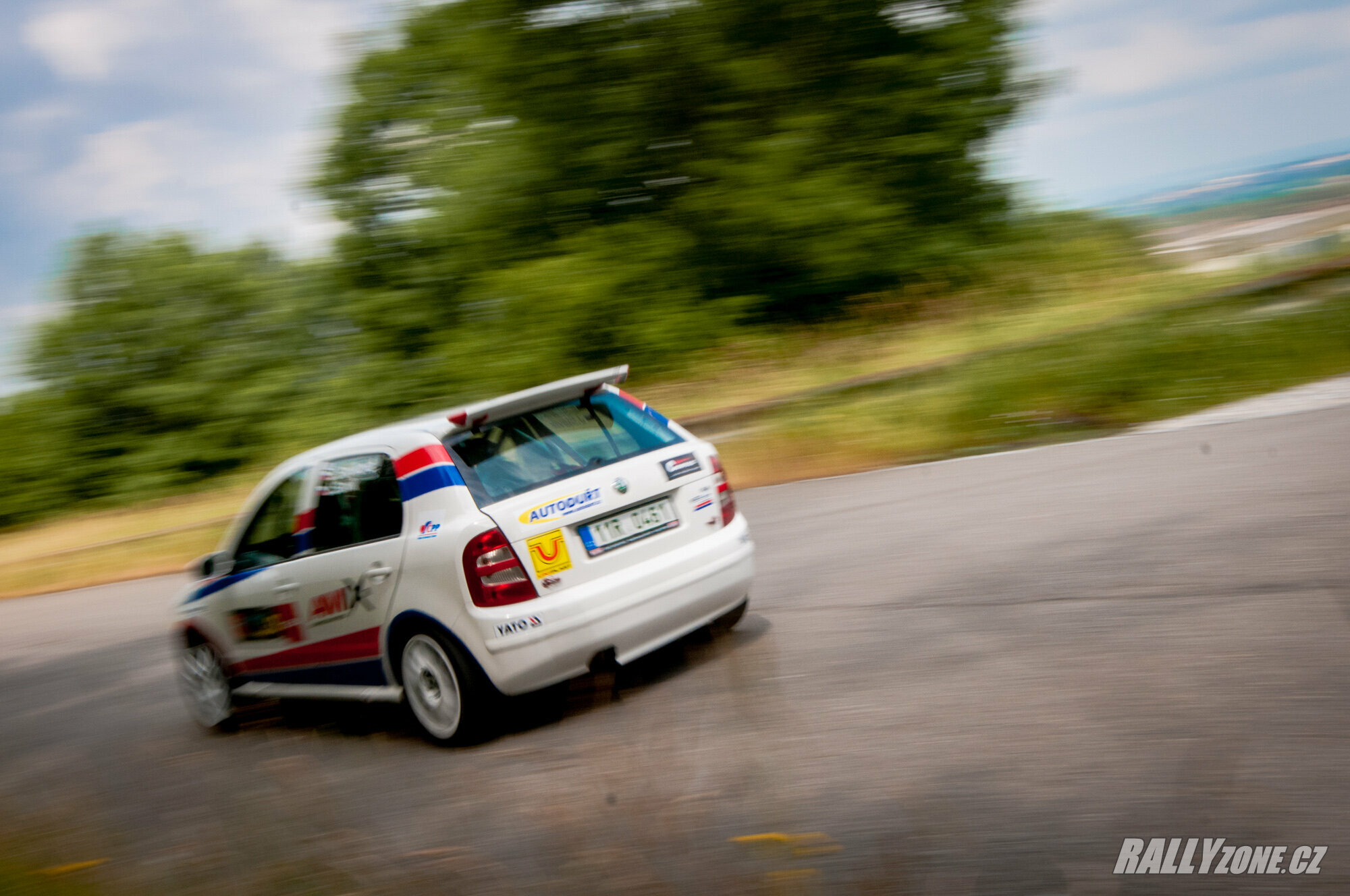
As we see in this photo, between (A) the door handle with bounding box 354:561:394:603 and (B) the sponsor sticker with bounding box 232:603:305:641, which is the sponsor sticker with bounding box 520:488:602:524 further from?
(B) the sponsor sticker with bounding box 232:603:305:641

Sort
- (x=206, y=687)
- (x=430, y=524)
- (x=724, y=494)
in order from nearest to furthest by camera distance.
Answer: (x=430, y=524) < (x=724, y=494) < (x=206, y=687)

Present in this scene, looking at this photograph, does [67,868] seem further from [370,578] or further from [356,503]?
[356,503]

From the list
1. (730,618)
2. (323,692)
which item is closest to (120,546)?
(323,692)

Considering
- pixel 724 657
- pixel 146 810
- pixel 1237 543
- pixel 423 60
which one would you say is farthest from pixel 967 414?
pixel 423 60

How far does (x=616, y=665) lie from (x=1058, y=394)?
8.12 m

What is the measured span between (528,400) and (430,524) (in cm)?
75

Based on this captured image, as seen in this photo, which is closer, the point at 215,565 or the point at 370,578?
the point at 370,578

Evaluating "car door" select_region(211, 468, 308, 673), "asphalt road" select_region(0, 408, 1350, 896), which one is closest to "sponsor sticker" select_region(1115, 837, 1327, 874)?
"asphalt road" select_region(0, 408, 1350, 896)

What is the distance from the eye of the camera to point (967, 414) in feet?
40.3

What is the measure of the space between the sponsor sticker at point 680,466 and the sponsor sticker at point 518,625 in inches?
40.4

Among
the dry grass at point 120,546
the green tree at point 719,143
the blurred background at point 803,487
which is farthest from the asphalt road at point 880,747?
the green tree at point 719,143

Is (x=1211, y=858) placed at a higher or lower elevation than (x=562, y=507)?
lower

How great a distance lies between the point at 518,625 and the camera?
5.25 meters

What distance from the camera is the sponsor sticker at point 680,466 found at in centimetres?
587
